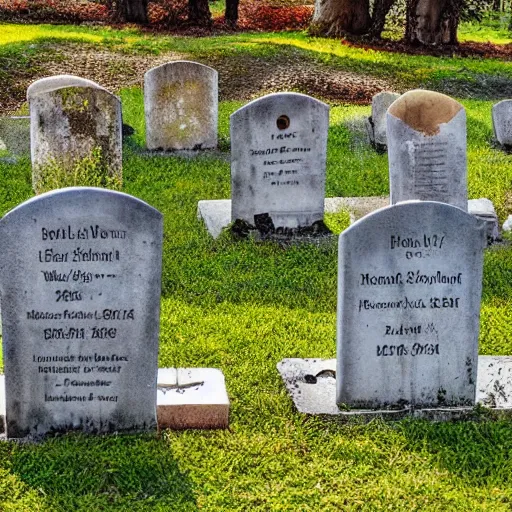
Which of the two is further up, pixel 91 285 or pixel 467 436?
pixel 91 285

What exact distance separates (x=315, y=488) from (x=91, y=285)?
1489 millimetres

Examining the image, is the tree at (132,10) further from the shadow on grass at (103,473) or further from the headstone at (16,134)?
the shadow on grass at (103,473)

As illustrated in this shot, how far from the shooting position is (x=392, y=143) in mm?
8867

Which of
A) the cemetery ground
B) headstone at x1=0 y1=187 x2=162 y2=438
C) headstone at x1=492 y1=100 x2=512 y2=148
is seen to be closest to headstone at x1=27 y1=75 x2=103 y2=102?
the cemetery ground

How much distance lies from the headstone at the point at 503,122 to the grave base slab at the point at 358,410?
24.0 ft

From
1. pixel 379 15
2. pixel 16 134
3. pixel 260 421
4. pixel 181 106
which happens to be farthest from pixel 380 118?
pixel 379 15

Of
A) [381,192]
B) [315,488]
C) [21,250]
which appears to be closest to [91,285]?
→ [21,250]

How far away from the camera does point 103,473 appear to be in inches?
198

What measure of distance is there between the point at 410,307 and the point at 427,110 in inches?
144

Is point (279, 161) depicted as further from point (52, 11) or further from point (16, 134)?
point (52, 11)

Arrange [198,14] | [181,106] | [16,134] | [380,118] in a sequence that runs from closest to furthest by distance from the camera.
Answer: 1. [181,106]
2. [16,134]
3. [380,118]
4. [198,14]

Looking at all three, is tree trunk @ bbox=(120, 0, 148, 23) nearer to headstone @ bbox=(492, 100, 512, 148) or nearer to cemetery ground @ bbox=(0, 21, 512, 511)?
cemetery ground @ bbox=(0, 21, 512, 511)

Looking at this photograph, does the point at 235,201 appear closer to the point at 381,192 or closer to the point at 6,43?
the point at 381,192

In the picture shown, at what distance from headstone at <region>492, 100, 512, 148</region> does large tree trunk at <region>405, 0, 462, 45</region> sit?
10573 mm
